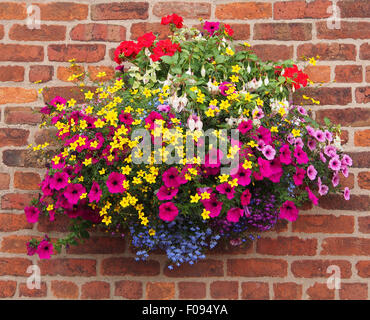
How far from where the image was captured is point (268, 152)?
1.58 metres

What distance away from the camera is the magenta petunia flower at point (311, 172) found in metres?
1.66

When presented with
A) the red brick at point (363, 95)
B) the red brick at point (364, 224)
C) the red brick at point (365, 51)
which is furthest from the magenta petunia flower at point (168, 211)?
the red brick at point (365, 51)

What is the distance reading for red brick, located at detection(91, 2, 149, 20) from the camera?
2010 mm

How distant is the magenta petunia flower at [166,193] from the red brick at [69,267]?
1.86ft

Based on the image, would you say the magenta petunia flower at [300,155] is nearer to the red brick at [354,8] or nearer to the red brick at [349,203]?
the red brick at [349,203]

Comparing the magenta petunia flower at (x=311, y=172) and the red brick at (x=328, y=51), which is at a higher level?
the red brick at (x=328, y=51)

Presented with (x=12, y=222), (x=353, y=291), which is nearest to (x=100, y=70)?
(x=12, y=222)

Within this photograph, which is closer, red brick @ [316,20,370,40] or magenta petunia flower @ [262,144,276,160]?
magenta petunia flower @ [262,144,276,160]

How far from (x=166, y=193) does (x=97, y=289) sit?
0.63m

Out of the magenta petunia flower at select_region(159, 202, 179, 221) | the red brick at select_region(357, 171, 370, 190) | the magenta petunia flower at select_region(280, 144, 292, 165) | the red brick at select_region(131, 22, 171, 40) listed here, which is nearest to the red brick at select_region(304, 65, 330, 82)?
the red brick at select_region(357, 171, 370, 190)

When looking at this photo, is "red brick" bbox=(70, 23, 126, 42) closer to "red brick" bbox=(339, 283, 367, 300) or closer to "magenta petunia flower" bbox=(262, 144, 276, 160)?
"magenta petunia flower" bbox=(262, 144, 276, 160)

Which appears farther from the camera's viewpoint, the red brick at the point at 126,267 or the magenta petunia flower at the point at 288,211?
the red brick at the point at 126,267

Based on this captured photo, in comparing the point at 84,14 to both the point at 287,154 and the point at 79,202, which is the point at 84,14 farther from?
the point at 287,154

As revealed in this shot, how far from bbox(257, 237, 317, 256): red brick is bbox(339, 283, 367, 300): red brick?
188mm
